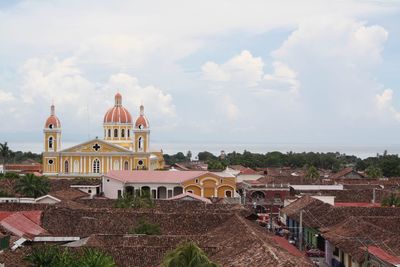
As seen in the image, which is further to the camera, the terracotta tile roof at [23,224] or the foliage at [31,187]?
the foliage at [31,187]

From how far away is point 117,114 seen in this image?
9038 centimetres

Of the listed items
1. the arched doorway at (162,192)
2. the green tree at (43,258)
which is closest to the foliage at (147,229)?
the green tree at (43,258)

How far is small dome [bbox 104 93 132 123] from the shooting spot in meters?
90.3

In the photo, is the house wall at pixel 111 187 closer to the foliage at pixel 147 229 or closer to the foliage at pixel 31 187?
the foliage at pixel 31 187

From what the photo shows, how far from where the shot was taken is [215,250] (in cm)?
2759

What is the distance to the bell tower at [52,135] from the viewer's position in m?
86.2

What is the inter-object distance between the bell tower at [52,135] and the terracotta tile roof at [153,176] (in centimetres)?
1744

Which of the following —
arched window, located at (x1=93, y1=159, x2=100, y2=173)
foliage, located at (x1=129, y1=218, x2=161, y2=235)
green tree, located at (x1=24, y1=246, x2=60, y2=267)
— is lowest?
foliage, located at (x1=129, y1=218, x2=161, y2=235)

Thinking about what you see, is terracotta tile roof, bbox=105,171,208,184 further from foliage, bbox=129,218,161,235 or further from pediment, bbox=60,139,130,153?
foliage, bbox=129,218,161,235

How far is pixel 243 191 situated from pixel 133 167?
16926 millimetres

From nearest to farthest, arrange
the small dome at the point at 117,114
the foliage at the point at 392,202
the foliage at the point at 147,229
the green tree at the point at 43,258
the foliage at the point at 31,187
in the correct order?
the green tree at the point at 43,258
the foliage at the point at 147,229
the foliage at the point at 392,202
the foliage at the point at 31,187
the small dome at the point at 117,114

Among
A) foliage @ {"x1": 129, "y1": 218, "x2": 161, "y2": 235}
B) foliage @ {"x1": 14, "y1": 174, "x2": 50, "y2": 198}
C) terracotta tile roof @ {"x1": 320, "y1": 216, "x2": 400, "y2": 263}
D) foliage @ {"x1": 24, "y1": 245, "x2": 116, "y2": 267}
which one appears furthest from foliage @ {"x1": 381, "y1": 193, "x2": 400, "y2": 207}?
foliage @ {"x1": 24, "y1": 245, "x2": 116, "y2": 267}

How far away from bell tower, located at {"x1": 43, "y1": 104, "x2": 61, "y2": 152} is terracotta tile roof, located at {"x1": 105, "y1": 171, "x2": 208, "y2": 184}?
687 inches

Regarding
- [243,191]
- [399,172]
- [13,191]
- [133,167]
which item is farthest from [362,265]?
[399,172]
